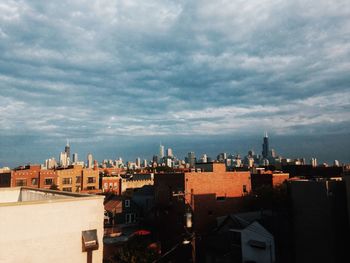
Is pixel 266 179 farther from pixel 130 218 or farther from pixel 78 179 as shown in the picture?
pixel 78 179

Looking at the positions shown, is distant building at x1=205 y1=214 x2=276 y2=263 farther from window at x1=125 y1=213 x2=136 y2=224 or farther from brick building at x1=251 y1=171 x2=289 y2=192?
brick building at x1=251 y1=171 x2=289 y2=192

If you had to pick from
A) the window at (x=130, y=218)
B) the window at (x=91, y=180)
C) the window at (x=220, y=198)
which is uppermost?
the window at (x=91, y=180)

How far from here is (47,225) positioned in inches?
624

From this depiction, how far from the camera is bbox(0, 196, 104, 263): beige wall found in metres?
14.7

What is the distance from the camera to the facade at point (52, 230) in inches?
580

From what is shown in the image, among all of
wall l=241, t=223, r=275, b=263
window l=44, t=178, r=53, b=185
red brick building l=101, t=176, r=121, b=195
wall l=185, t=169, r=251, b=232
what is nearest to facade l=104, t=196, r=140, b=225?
wall l=185, t=169, r=251, b=232

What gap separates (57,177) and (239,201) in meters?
54.4

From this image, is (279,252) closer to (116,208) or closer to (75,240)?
(75,240)

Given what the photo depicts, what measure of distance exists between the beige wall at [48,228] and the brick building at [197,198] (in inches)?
1080

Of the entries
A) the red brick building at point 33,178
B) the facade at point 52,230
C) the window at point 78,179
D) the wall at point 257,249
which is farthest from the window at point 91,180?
the facade at point 52,230

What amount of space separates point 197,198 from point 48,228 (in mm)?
32280

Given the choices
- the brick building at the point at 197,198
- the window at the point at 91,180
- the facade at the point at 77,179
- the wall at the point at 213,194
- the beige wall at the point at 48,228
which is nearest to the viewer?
the beige wall at the point at 48,228

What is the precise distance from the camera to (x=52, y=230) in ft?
52.5

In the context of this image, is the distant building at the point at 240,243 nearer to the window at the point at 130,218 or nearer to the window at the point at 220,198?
the window at the point at 220,198
